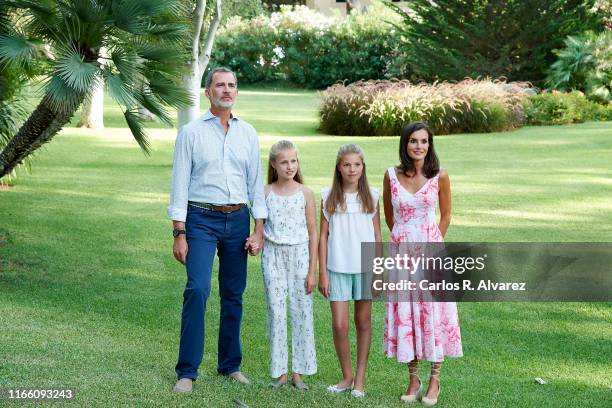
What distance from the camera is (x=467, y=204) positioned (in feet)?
40.7

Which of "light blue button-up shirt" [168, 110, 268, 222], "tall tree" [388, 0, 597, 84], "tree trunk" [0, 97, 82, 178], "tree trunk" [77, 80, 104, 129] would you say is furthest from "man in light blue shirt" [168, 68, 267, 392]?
"tall tree" [388, 0, 597, 84]

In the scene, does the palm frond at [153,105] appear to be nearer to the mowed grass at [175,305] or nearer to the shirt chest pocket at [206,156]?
the mowed grass at [175,305]

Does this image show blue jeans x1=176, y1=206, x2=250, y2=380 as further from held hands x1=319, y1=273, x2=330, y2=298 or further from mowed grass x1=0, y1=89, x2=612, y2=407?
held hands x1=319, y1=273, x2=330, y2=298

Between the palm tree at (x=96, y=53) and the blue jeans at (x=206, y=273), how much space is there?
2.31m

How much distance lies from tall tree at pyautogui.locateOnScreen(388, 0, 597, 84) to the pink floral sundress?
2520 centimetres

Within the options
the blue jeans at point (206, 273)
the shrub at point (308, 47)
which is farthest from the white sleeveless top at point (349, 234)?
the shrub at point (308, 47)

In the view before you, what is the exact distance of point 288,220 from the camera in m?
5.31

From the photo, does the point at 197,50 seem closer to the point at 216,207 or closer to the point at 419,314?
the point at 216,207

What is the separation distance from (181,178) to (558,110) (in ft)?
63.7

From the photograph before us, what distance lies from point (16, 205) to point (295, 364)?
782cm

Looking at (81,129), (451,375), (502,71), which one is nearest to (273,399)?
(451,375)

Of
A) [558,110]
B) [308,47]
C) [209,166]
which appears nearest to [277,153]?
[209,166]

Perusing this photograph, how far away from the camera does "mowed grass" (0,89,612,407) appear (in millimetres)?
5484

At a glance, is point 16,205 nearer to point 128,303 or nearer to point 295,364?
point 128,303
